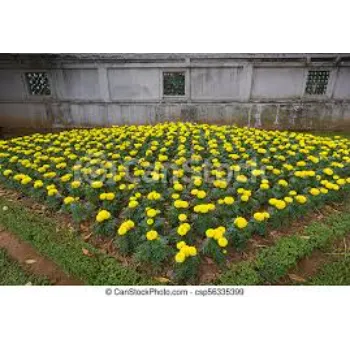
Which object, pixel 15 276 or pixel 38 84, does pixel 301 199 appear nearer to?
pixel 15 276

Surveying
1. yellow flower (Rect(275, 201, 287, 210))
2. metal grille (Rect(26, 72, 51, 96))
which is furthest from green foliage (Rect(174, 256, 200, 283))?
metal grille (Rect(26, 72, 51, 96))

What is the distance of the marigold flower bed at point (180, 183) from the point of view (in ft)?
9.95

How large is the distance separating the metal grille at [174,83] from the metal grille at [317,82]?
3.93m

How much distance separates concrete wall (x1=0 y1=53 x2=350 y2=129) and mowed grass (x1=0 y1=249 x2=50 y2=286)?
678 cm

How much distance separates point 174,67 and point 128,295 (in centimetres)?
740

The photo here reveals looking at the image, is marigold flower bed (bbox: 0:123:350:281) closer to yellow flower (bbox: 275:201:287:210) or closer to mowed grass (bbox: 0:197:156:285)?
yellow flower (bbox: 275:201:287:210)

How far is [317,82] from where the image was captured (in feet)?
28.6

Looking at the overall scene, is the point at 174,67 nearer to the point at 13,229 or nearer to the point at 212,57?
the point at 212,57

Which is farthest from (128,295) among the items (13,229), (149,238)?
(13,229)

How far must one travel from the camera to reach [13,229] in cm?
356

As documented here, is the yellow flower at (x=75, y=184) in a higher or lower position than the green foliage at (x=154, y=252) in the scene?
higher

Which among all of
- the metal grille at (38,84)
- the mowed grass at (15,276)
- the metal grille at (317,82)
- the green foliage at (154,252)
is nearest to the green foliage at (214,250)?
the green foliage at (154,252)
